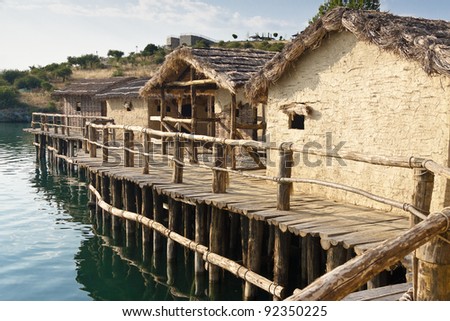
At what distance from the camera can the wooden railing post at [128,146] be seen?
1243 centimetres

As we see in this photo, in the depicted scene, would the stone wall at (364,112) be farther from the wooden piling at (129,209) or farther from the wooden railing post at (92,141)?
the wooden railing post at (92,141)

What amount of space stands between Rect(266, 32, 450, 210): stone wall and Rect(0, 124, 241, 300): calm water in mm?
3037

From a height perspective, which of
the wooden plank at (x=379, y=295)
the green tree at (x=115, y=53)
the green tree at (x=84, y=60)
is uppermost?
the green tree at (x=115, y=53)

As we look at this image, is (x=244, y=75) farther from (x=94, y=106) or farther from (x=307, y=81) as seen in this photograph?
(x=94, y=106)

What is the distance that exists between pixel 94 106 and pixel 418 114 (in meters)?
23.8

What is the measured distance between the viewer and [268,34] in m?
75.7

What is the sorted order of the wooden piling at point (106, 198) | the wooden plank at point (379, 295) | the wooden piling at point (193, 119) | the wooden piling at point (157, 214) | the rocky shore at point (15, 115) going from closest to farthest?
the wooden plank at point (379, 295), the wooden piling at point (157, 214), the wooden piling at point (193, 119), the wooden piling at point (106, 198), the rocky shore at point (15, 115)

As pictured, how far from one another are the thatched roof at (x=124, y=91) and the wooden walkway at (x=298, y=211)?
11505mm

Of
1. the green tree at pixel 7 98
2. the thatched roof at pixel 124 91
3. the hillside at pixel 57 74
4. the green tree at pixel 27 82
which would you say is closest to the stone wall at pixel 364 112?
the thatched roof at pixel 124 91

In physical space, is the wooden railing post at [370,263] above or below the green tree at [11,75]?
below

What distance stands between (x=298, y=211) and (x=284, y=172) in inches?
25.5

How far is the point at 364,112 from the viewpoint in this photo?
821 centimetres

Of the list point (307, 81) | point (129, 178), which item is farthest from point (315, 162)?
point (129, 178)

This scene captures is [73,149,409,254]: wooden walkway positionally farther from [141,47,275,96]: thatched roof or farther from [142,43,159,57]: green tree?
[142,43,159,57]: green tree
